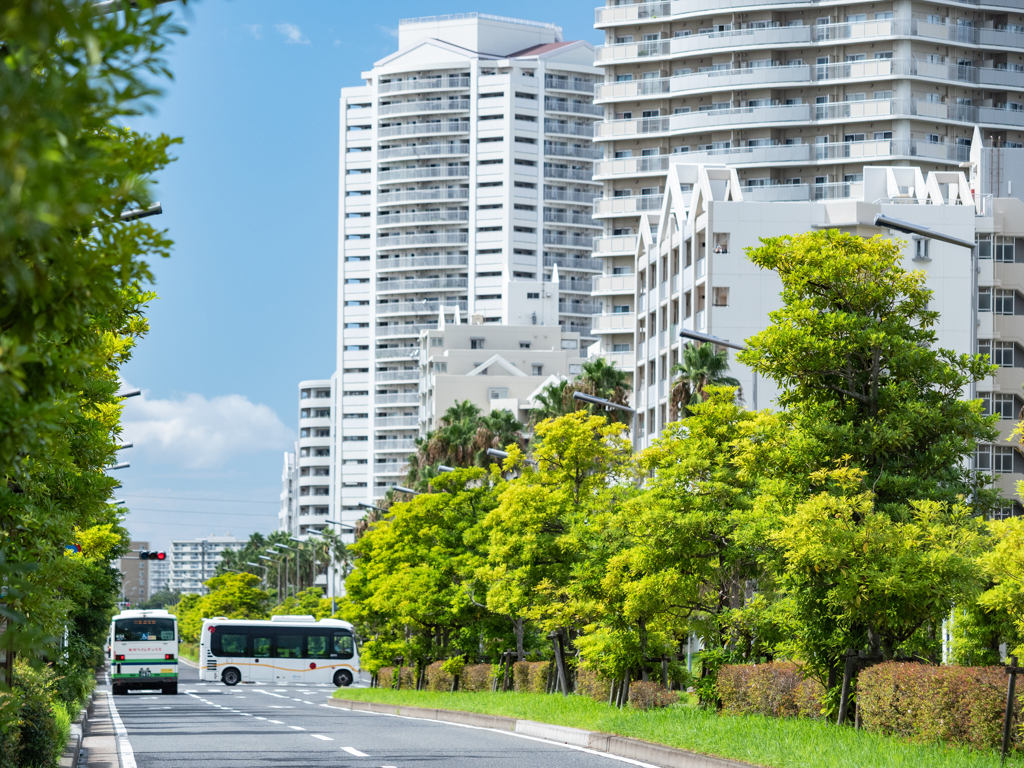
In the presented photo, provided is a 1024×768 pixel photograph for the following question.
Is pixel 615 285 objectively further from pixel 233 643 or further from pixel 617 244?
pixel 233 643

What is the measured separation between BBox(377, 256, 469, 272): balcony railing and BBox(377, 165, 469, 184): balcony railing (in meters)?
8.54

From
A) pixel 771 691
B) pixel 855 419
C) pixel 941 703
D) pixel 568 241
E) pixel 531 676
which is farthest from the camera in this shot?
pixel 568 241

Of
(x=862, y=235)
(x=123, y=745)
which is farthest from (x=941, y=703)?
(x=862, y=235)

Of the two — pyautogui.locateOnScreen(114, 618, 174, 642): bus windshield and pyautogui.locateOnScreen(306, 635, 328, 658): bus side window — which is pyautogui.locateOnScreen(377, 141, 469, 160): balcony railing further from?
pyautogui.locateOnScreen(114, 618, 174, 642): bus windshield

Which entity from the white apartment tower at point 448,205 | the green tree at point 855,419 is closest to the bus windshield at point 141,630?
the green tree at point 855,419

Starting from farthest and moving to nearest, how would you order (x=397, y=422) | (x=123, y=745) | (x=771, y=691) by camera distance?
(x=397, y=422) < (x=123, y=745) < (x=771, y=691)

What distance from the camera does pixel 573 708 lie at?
90.0 ft

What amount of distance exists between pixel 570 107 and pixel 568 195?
9581 millimetres

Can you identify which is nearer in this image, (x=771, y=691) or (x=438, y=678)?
(x=771, y=691)

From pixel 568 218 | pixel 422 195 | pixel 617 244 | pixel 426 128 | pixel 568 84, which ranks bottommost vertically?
pixel 617 244

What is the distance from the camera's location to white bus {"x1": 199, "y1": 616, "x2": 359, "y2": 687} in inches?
2643

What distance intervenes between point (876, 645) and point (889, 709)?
2.48m

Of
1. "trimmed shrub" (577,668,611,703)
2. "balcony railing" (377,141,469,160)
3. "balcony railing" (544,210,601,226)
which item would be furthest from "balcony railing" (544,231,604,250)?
"trimmed shrub" (577,668,611,703)

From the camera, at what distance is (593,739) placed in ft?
68.7
